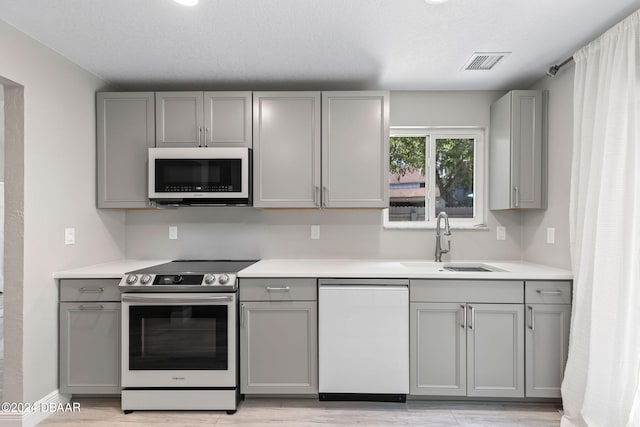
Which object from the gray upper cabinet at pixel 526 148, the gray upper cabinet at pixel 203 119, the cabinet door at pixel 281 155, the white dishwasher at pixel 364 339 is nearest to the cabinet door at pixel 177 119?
the gray upper cabinet at pixel 203 119

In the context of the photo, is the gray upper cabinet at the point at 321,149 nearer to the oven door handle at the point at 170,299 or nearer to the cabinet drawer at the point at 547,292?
the oven door handle at the point at 170,299

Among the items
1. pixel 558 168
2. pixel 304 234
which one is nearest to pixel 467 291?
pixel 558 168

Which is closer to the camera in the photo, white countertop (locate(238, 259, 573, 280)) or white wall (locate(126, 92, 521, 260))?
white countertop (locate(238, 259, 573, 280))

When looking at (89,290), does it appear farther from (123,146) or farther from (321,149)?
(321,149)

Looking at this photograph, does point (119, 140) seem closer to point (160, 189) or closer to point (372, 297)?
point (160, 189)

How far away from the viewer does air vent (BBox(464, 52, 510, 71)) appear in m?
2.45

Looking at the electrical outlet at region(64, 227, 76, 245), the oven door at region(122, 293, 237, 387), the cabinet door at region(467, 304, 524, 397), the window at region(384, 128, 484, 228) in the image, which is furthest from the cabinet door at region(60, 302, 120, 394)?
the cabinet door at region(467, 304, 524, 397)

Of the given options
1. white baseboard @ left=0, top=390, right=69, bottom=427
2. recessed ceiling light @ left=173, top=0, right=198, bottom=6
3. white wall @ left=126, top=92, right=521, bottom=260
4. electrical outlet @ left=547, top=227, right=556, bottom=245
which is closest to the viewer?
recessed ceiling light @ left=173, top=0, right=198, bottom=6

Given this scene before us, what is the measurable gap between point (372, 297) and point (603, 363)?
1.31m

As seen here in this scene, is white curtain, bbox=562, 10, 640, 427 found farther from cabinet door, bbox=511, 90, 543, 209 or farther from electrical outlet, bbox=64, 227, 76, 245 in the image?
electrical outlet, bbox=64, 227, 76, 245

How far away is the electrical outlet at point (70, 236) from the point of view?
2.54 metres

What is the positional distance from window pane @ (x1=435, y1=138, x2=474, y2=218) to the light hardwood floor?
59.5 inches

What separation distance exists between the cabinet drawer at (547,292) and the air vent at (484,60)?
1.50 meters

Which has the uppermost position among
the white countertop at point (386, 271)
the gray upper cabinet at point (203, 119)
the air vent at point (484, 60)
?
the air vent at point (484, 60)
